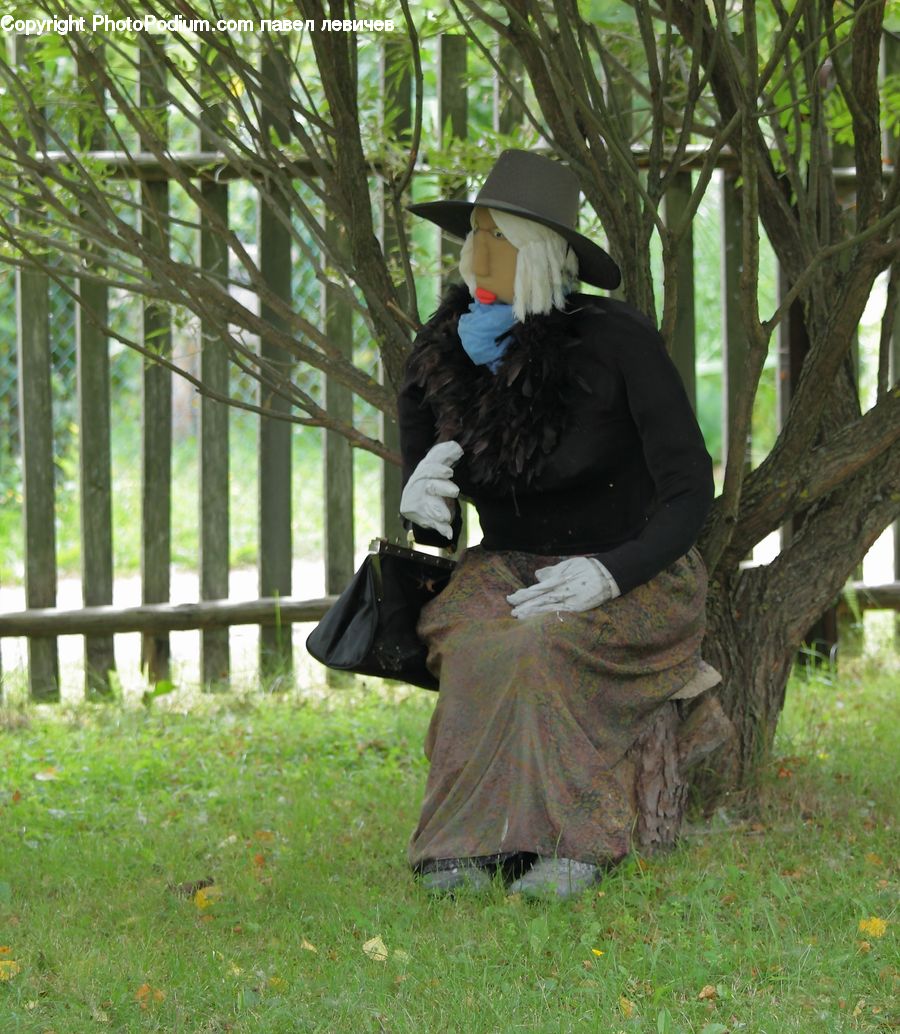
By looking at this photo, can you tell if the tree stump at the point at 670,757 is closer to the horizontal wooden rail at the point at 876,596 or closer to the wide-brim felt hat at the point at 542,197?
the wide-brim felt hat at the point at 542,197

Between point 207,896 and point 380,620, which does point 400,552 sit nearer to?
point 380,620

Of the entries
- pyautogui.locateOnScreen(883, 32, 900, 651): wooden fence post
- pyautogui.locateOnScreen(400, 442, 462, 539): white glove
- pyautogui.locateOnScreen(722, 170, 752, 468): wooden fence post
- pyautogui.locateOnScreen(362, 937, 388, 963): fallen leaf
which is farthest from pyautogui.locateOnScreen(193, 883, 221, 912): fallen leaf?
pyautogui.locateOnScreen(883, 32, 900, 651): wooden fence post

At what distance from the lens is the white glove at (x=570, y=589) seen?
2.97 metres

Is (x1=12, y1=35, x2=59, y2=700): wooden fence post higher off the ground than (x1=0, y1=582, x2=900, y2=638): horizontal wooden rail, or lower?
higher

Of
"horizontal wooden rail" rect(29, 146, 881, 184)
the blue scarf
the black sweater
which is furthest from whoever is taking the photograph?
"horizontal wooden rail" rect(29, 146, 881, 184)

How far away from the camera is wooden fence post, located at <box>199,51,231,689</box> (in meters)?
4.94

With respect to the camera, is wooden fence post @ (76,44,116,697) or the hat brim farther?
wooden fence post @ (76,44,116,697)

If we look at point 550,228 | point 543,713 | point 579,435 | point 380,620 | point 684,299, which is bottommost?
point 543,713

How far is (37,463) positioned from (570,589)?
8.56 ft

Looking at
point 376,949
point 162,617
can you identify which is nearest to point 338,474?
point 162,617

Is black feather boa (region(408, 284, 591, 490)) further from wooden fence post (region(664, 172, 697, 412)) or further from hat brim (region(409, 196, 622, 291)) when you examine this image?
wooden fence post (region(664, 172, 697, 412))

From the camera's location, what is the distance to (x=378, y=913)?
2883 millimetres

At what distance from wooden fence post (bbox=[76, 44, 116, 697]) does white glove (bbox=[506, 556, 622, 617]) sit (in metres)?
2.34

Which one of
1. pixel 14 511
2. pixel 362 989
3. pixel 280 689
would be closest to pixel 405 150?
pixel 280 689
